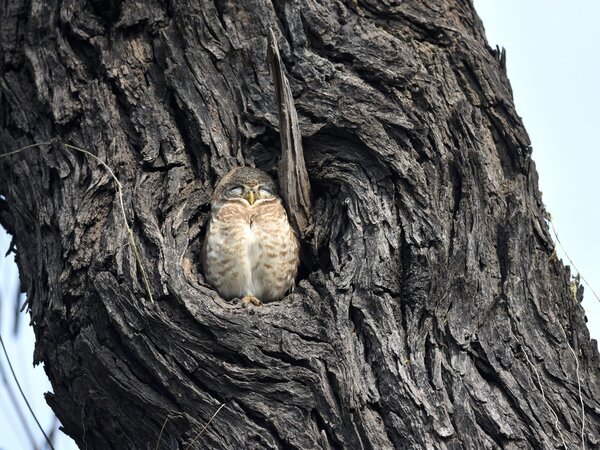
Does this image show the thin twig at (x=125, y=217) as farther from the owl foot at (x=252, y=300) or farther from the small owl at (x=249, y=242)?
the owl foot at (x=252, y=300)

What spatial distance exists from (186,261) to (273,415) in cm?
91

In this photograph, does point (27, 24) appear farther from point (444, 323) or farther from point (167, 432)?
point (444, 323)

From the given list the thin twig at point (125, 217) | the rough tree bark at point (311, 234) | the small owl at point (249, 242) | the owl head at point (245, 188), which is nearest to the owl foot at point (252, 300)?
the small owl at point (249, 242)

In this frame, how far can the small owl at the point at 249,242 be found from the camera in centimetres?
432

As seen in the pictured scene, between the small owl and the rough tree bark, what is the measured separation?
0.31 ft

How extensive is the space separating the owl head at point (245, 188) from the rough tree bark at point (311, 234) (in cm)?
7

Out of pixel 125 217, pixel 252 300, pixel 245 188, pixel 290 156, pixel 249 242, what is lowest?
pixel 252 300

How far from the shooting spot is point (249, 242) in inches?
182

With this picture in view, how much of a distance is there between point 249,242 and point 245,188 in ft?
1.08

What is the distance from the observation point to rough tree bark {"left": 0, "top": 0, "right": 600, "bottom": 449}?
3480mm

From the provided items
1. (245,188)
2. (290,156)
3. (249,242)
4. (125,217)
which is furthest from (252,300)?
(125,217)

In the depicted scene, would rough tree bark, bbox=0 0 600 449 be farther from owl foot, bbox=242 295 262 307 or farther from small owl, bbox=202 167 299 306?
owl foot, bbox=242 295 262 307

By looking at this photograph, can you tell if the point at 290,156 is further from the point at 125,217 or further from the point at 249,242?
the point at 125,217

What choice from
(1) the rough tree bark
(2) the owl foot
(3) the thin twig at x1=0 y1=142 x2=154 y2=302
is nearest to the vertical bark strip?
(1) the rough tree bark
